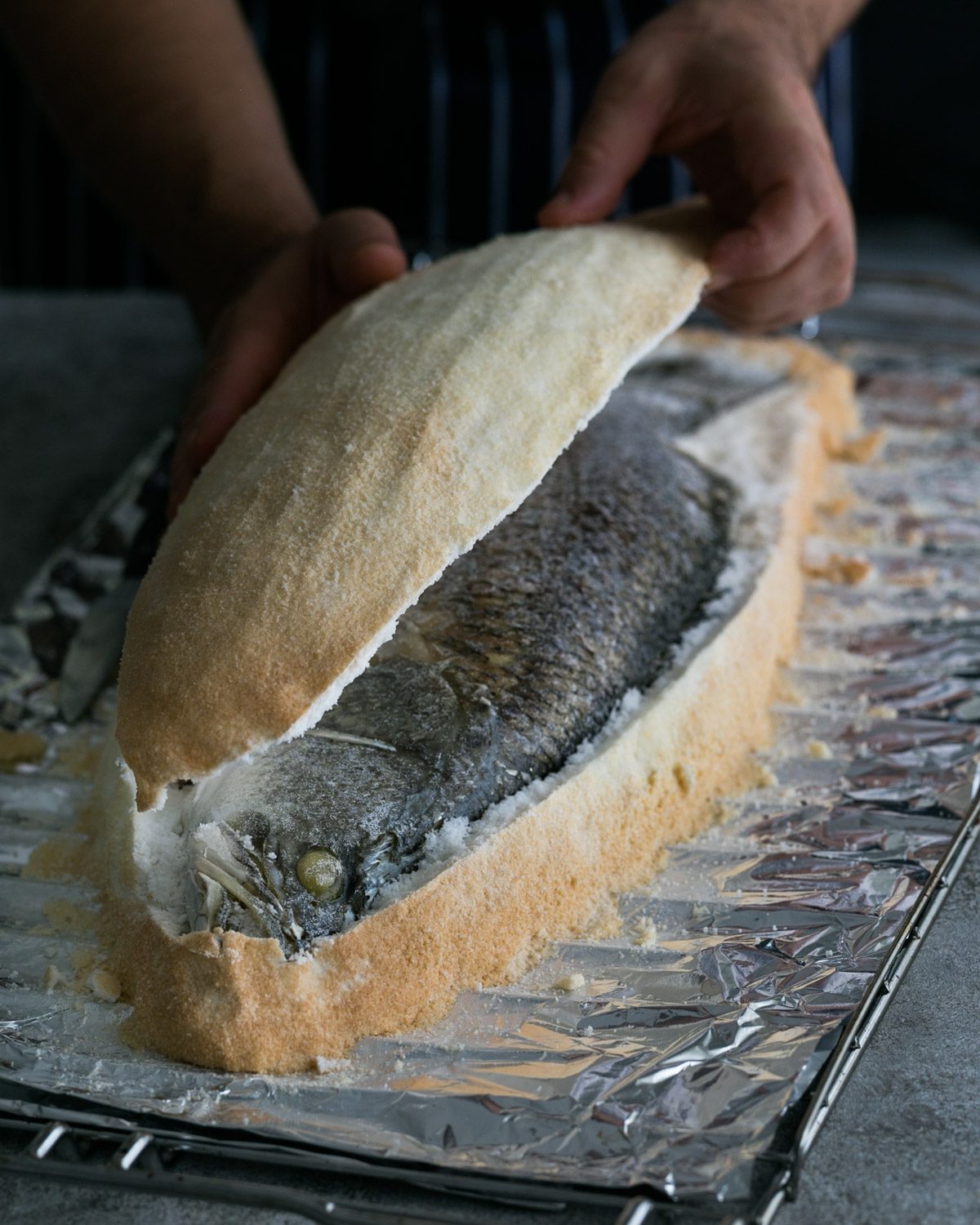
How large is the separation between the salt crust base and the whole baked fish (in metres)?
0.04

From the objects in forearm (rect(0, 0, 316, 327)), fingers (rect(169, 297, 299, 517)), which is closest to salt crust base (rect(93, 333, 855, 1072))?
fingers (rect(169, 297, 299, 517))

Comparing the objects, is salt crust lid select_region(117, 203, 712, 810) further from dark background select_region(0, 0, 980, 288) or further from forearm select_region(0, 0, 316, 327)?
dark background select_region(0, 0, 980, 288)

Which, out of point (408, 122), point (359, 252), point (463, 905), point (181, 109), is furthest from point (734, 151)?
point (408, 122)

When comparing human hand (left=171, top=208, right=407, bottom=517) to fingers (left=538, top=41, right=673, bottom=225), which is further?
fingers (left=538, top=41, right=673, bottom=225)

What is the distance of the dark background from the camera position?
124 inches

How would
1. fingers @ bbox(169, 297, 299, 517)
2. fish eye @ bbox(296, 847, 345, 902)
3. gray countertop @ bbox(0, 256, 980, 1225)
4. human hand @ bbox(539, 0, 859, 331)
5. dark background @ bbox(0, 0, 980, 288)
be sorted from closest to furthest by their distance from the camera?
gray countertop @ bbox(0, 256, 980, 1225) < fish eye @ bbox(296, 847, 345, 902) < fingers @ bbox(169, 297, 299, 517) < human hand @ bbox(539, 0, 859, 331) < dark background @ bbox(0, 0, 980, 288)

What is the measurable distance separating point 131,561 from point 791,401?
1.16 metres

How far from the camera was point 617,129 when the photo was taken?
1.99m

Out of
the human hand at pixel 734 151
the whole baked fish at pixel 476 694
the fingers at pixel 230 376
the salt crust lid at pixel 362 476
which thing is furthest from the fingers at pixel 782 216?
the fingers at pixel 230 376

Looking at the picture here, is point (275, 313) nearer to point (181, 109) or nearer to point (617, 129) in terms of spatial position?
point (617, 129)

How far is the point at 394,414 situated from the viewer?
58.6 inches

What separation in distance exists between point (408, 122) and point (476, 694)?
87.2 inches

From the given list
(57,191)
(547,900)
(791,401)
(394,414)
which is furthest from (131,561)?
(57,191)

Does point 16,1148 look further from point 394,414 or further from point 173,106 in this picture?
point 173,106
